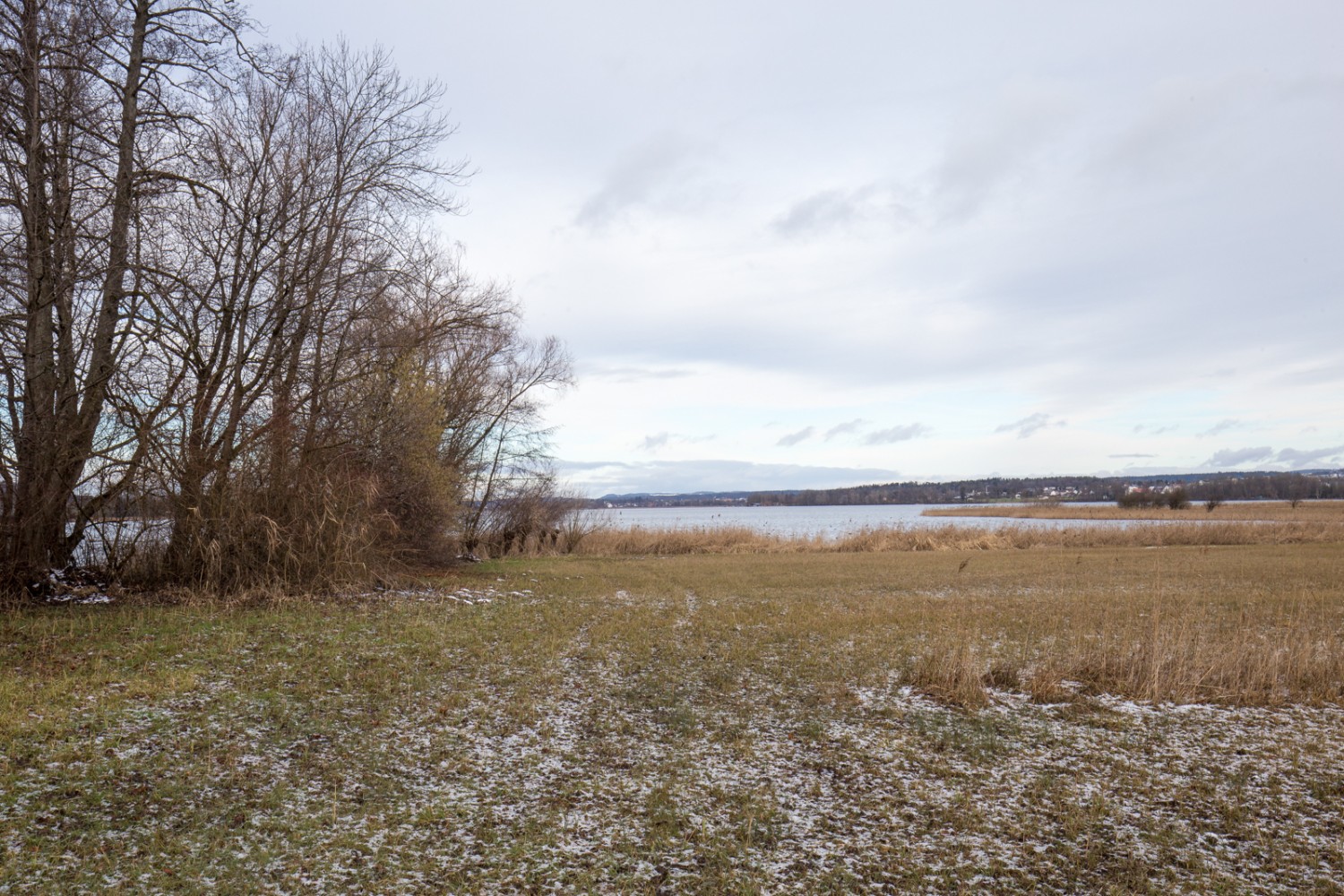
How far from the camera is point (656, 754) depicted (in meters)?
5.65

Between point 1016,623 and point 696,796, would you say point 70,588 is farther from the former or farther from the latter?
point 1016,623

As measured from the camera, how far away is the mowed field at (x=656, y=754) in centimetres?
392

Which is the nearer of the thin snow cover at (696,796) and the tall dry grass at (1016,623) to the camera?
the thin snow cover at (696,796)

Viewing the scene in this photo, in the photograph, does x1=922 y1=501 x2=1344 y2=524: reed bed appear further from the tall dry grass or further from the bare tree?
the bare tree

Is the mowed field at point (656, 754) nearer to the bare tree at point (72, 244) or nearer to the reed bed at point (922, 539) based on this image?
the bare tree at point (72, 244)

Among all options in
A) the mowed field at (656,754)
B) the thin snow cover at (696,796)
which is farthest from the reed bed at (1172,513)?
the thin snow cover at (696,796)

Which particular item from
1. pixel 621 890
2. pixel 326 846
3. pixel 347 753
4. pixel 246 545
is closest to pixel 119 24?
pixel 246 545

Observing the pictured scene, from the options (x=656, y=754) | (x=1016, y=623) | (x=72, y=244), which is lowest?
(x=1016, y=623)

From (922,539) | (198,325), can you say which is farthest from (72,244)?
(922,539)

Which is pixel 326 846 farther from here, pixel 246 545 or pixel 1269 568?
pixel 1269 568

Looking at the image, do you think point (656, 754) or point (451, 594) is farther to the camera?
point (451, 594)

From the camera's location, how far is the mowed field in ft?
12.9

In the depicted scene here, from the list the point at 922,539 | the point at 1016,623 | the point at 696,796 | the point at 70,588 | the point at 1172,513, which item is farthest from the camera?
the point at 1172,513

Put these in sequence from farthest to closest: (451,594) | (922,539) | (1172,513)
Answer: (1172,513) < (922,539) < (451,594)
